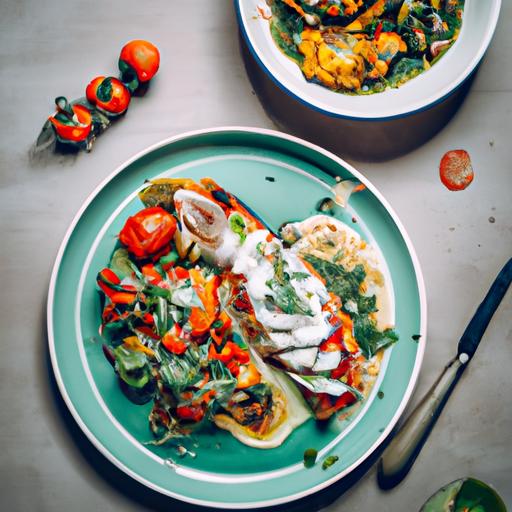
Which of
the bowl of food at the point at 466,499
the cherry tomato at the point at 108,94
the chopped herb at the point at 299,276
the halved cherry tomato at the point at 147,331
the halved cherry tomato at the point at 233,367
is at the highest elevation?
the cherry tomato at the point at 108,94

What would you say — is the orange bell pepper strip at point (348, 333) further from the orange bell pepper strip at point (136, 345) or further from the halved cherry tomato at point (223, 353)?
the orange bell pepper strip at point (136, 345)

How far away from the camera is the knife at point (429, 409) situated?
111 centimetres

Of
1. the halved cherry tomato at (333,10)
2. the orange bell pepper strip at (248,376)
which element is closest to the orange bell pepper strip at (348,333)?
the orange bell pepper strip at (248,376)

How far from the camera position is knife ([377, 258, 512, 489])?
1112 mm

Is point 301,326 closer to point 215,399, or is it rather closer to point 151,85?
point 215,399

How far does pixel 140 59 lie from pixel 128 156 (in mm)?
186

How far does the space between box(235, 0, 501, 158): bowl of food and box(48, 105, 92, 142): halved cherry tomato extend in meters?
0.34

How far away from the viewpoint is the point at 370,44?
1.09 meters

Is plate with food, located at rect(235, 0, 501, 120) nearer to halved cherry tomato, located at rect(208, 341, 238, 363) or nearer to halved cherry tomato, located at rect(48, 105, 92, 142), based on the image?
halved cherry tomato, located at rect(48, 105, 92, 142)

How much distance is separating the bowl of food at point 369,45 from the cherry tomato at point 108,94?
260 millimetres

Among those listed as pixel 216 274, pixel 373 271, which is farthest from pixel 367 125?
pixel 216 274

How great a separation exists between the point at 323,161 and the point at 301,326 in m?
0.30

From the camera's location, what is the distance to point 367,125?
1137 mm

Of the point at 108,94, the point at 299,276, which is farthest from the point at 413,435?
the point at 108,94
